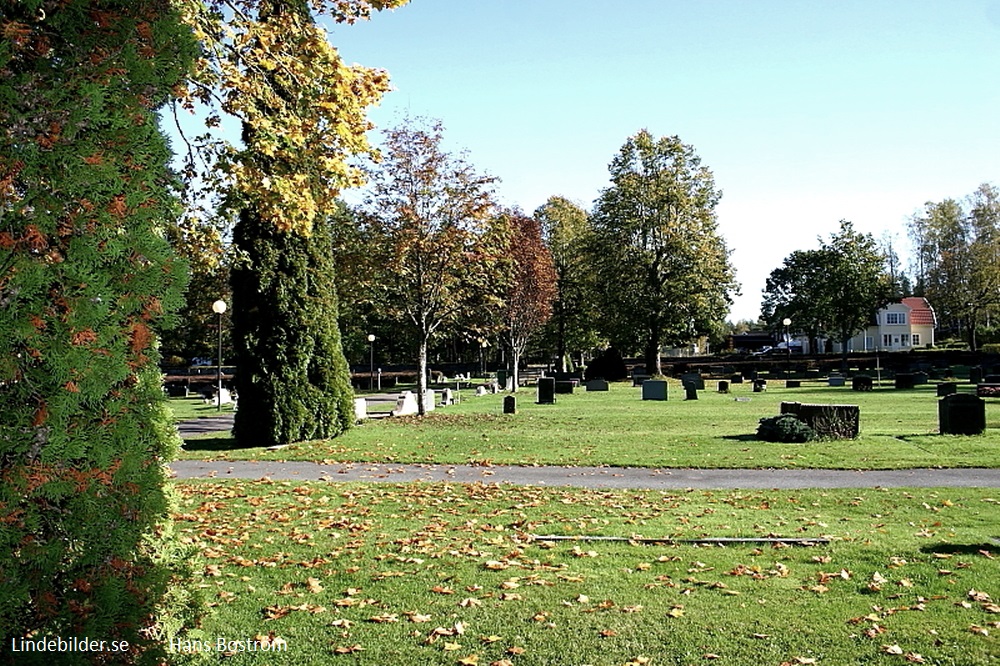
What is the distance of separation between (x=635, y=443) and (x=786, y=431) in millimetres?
3311

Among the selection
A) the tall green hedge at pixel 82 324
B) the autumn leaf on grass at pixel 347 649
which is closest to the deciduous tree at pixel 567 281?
the autumn leaf on grass at pixel 347 649

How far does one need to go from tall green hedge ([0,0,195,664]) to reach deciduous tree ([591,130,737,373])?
175 ft

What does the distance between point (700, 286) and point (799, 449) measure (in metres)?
40.9

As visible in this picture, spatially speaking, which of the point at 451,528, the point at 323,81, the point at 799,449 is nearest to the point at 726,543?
the point at 451,528

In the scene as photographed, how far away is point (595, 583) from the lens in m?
6.90

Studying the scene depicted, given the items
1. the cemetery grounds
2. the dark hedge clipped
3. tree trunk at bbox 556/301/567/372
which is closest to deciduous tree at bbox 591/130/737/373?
the dark hedge clipped

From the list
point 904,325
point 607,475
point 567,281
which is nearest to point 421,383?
point 607,475

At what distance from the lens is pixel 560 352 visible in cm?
6500

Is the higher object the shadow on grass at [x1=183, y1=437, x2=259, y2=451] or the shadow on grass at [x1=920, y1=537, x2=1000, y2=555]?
the shadow on grass at [x1=183, y1=437, x2=259, y2=451]

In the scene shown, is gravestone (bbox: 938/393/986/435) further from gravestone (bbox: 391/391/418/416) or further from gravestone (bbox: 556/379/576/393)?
gravestone (bbox: 556/379/576/393)

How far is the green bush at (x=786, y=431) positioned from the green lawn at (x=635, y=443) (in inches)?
17.0

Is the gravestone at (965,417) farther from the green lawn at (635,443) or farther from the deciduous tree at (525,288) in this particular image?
the deciduous tree at (525,288)

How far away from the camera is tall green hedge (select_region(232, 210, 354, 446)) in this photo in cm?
1878

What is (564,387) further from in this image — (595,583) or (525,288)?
(595,583)
